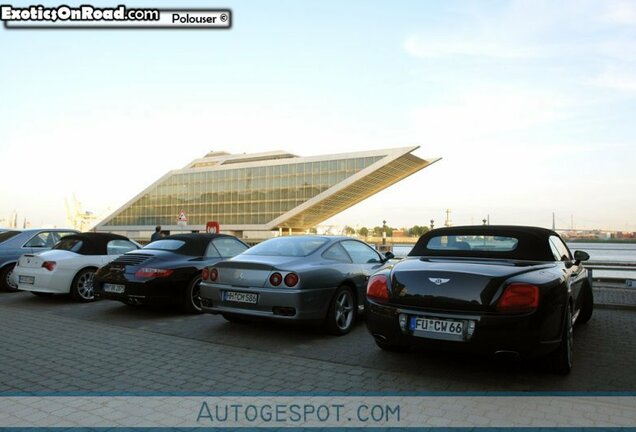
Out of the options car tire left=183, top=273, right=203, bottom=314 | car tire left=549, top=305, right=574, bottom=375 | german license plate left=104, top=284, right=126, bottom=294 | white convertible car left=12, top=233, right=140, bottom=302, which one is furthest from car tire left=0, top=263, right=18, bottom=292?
car tire left=549, top=305, right=574, bottom=375

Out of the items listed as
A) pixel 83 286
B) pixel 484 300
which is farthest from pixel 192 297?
pixel 484 300

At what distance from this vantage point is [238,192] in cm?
8725

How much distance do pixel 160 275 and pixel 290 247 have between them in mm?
2240

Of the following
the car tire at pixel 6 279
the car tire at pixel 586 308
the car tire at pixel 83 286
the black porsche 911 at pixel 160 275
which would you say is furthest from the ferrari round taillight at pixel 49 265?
the car tire at pixel 586 308

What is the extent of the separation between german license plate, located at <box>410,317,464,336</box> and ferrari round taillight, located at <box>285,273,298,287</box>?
1919 millimetres

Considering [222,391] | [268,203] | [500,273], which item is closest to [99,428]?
[222,391]

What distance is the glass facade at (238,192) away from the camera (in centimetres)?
7912

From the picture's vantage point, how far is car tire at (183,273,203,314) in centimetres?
801

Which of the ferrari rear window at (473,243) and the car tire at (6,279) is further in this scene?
the car tire at (6,279)

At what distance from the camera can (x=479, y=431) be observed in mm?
3277

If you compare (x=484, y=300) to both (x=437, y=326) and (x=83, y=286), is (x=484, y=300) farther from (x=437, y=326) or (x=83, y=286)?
(x=83, y=286)

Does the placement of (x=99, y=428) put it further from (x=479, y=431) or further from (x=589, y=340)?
(x=589, y=340)

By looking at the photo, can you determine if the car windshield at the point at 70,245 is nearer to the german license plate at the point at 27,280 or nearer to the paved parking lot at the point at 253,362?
A: the german license plate at the point at 27,280

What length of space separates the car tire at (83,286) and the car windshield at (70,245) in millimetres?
511
